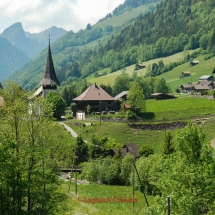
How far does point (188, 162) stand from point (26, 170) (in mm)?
9917

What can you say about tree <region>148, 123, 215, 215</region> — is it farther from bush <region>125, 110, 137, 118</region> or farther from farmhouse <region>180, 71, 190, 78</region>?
farmhouse <region>180, 71, 190, 78</region>

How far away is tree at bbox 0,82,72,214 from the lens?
2269 cm

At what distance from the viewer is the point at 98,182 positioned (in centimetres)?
5475

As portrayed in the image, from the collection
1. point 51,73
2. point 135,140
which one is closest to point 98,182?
point 135,140

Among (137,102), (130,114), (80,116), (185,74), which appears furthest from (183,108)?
(185,74)

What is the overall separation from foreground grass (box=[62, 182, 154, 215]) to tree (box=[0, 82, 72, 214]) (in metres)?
6.29

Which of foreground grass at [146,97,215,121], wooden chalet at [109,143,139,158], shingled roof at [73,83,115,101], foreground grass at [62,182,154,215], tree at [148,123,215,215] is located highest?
shingled roof at [73,83,115,101]

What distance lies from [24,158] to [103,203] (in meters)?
19.7

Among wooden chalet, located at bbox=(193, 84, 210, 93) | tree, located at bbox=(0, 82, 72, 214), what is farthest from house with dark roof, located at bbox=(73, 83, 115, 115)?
tree, located at bbox=(0, 82, 72, 214)

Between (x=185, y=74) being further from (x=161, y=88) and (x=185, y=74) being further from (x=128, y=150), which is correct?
(x=128, y=150)

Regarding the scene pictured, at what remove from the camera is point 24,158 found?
24031mm

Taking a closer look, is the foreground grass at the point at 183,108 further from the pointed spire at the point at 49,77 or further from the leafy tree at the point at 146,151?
the pointed spire at the point at 49,77

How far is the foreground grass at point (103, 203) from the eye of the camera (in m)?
35.4

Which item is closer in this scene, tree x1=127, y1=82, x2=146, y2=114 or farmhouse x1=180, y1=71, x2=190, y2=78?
tree x1=127, y1=82, x2=146, y2=114
